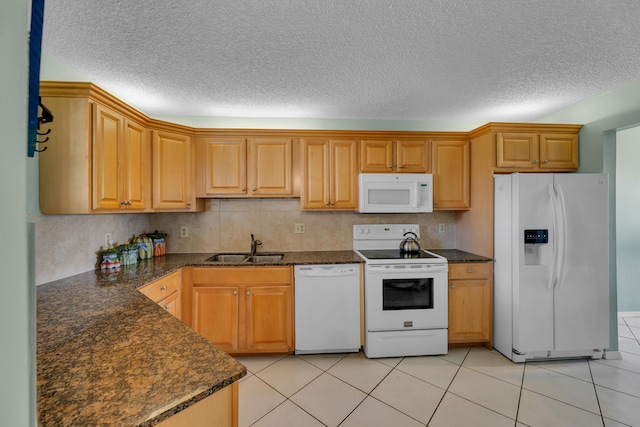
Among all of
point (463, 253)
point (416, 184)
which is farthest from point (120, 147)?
point (463, 253)

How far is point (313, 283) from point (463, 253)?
1.72 m

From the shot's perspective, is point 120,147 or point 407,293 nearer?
point 120,147

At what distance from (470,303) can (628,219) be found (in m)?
2.65

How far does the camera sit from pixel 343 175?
2.81m

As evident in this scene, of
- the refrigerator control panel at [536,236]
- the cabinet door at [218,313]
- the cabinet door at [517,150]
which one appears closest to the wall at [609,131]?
the cabinet door at [517,150]

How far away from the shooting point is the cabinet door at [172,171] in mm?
2465

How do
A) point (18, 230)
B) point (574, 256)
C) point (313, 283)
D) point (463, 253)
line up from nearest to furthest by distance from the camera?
point (18, 230)
point (574, 256)
point (313, 283)
point (463, 253)

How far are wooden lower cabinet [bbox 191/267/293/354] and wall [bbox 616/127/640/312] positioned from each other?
4.17 m

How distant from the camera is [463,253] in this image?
294 centimetres

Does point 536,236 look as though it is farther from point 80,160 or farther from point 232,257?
point 80,160

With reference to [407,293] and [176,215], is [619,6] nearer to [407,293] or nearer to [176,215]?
[407,293]

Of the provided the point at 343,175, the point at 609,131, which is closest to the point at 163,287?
the point at 343,175

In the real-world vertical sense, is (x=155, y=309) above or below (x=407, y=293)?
above

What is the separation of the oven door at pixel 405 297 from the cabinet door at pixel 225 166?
156 centimetres
